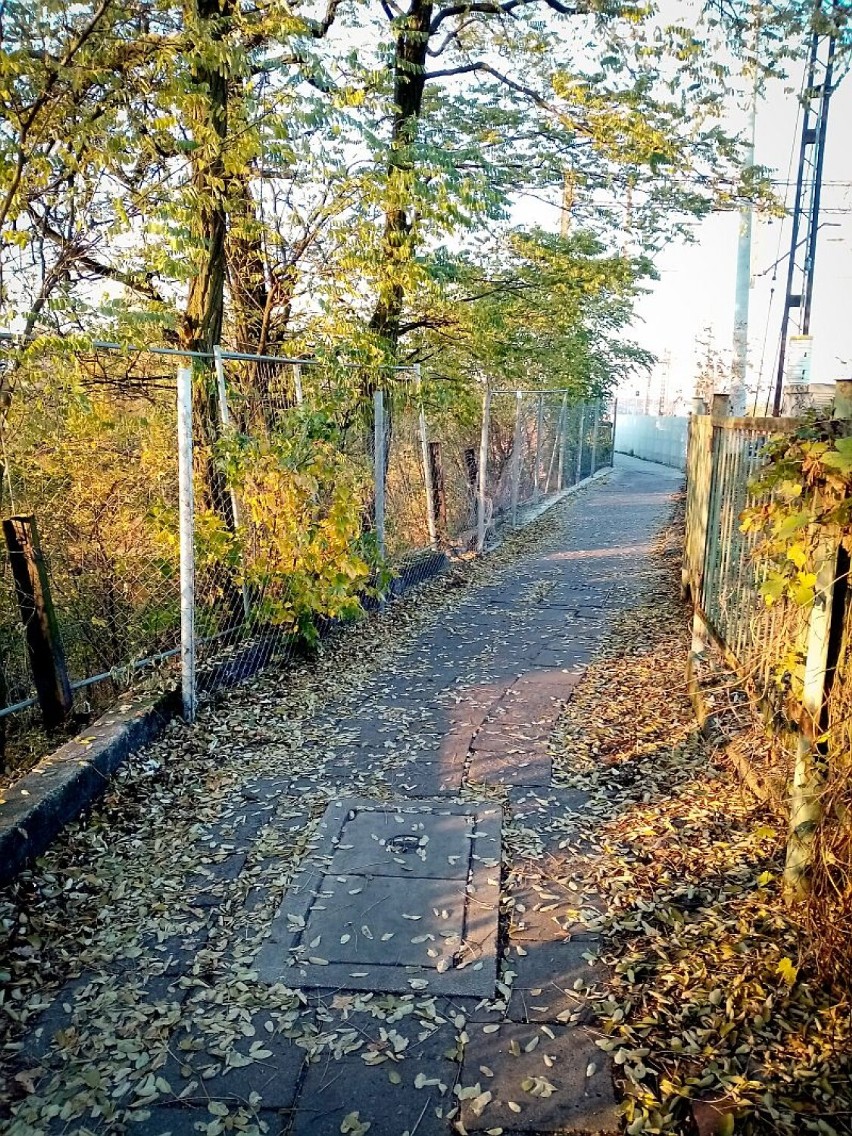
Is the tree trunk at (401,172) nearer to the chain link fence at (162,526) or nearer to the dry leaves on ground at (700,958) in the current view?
the chain link fence at (162,526)

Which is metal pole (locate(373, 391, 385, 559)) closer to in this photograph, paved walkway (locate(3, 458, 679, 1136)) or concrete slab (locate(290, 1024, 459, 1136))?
paved walkway (locate(3, 458, 679, 1136))

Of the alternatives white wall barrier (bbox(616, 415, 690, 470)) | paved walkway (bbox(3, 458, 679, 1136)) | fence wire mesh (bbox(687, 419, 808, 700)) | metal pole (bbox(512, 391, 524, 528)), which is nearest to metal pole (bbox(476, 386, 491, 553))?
metal pole (bbox(512, 391, 524, 528))

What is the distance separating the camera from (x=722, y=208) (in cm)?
1063

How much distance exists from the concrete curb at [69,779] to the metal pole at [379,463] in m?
3.15

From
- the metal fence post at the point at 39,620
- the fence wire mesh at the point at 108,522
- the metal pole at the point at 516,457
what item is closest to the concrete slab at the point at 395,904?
the metal fence post at the point at 39,620

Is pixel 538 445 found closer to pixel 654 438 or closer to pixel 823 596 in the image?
pixel 823 596

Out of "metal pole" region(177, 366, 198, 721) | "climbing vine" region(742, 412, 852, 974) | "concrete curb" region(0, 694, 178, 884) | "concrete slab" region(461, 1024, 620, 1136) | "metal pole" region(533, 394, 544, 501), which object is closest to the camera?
"concrete slab" region(461, 1024, 620, 1136)

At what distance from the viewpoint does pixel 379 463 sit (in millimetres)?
7570

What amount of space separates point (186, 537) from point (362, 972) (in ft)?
8.84

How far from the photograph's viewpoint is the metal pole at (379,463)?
741cm

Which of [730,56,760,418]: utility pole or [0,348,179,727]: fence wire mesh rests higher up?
[730,56,760,418]: utility pole

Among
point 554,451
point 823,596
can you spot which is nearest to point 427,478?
point 823,596

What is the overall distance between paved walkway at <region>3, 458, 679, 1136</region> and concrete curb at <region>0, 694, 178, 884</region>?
2.04 feet

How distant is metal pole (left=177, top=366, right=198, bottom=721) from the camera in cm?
455
